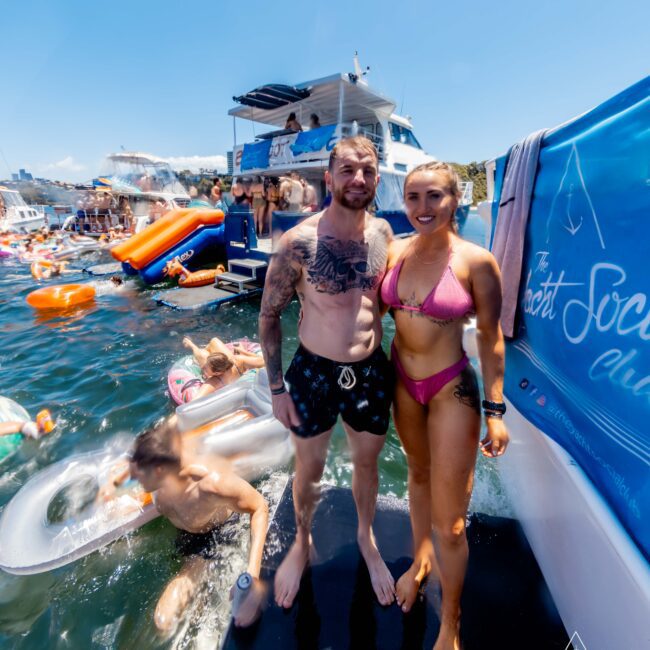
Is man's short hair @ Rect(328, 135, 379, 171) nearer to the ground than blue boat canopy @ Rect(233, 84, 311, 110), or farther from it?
nearer to the ground

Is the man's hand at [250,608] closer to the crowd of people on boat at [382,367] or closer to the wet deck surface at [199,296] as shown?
the crowd of people on boat at [382,367]

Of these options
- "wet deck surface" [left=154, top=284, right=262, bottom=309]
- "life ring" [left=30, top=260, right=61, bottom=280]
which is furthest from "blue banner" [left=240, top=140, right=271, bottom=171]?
"life ring" [left=30, top=260, right=61, bottom=280]

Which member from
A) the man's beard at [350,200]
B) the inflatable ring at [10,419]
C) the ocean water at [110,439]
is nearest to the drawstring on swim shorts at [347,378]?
the man's beard at [350,200]

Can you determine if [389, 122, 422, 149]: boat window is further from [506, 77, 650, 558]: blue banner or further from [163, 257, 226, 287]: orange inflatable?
→ [506, 77, 650, 558]: blue banner

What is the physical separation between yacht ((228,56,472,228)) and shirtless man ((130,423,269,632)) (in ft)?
31.4

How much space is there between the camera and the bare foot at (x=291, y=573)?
2.03 m

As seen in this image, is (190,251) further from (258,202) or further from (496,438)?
(496,438)

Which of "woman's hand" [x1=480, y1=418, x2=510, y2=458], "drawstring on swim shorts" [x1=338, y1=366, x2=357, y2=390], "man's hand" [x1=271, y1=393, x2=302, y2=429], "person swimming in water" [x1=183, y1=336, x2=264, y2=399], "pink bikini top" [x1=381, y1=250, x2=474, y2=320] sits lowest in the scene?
"person swimming in water" [x1=183, y1=336, x2=264, y2=399]

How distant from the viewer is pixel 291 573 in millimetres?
2127

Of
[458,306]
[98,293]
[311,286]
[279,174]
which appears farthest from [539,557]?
[279,174]

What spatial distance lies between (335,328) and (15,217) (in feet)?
111

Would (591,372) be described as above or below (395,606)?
above

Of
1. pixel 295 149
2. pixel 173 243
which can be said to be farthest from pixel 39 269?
pixel 295 149

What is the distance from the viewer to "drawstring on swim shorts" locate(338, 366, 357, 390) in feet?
6.35
